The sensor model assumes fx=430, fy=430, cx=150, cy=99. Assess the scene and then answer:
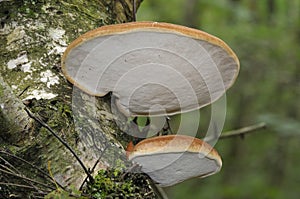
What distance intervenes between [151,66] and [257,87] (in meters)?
7.17

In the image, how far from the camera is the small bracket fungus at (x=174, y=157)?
158 cm

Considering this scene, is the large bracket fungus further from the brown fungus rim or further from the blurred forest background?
the blurred forest background

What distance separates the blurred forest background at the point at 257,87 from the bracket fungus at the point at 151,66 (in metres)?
2.60

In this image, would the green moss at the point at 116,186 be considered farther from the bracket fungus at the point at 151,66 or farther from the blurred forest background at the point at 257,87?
the blurred forest background at the point at 257,87

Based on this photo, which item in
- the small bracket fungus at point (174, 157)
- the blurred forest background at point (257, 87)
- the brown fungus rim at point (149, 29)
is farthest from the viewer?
the blurred forest background at point (257, 87)

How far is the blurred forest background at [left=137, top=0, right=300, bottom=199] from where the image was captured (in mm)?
5906

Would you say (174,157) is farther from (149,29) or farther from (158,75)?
(149,29)

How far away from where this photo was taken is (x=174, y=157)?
65.4 inches

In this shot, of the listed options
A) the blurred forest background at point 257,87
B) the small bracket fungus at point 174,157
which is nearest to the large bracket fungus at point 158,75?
the small bracket fungus at point 174,157

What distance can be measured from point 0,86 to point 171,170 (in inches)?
30.0

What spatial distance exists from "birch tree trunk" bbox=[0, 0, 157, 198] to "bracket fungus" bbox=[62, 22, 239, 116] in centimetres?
9

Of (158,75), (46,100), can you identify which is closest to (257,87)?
(158,75)

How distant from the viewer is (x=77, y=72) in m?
1.72

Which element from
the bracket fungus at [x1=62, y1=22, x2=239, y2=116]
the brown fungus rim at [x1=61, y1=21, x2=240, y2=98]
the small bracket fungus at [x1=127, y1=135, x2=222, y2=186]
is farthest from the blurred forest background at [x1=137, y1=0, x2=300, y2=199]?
the brown fungus rim at [x1=61, y1=21, x2=240, y2=98]
